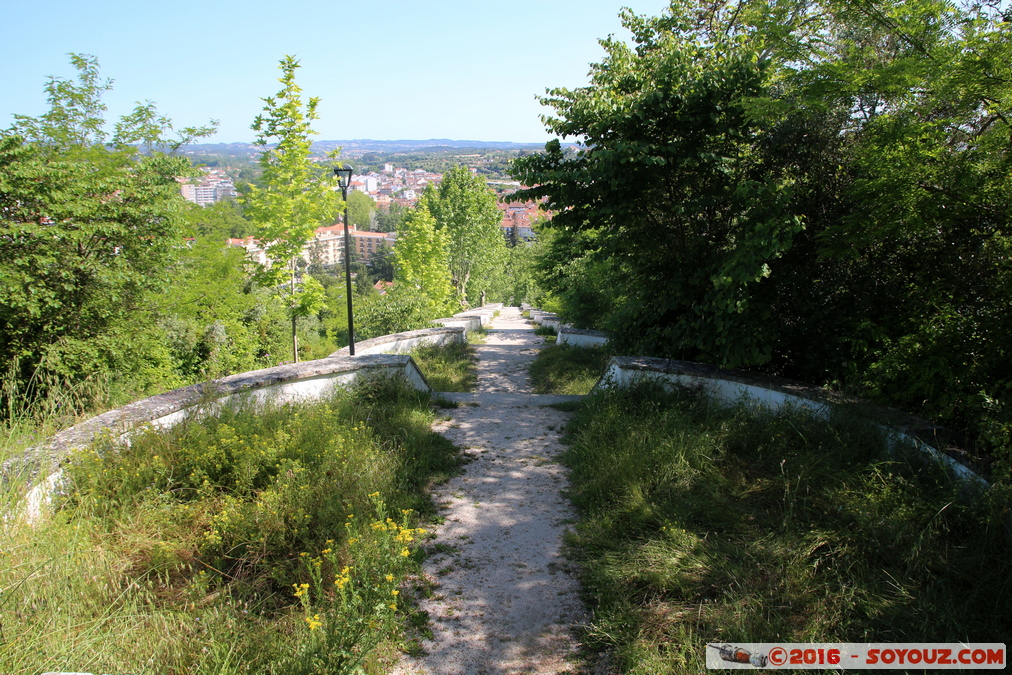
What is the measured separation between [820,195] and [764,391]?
2312 millimetres

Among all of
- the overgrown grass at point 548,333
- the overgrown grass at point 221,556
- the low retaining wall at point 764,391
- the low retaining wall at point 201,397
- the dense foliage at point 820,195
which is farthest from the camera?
the overgrown grass at point 548,333

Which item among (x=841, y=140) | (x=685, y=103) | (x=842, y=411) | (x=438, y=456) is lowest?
(x=438, y=456)

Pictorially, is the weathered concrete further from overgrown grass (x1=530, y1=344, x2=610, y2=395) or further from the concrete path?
the concrete path

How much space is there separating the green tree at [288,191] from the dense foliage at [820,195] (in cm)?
758

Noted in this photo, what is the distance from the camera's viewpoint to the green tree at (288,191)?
13.4 metres

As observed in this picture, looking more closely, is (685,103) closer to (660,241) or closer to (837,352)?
(660,241)

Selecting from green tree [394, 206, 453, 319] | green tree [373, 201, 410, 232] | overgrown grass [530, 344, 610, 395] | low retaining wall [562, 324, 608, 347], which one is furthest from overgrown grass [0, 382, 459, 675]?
green tree [373, 201, 410, 232]

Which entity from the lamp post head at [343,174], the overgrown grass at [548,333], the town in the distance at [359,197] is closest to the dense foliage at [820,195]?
the town in the distance at [359,197]

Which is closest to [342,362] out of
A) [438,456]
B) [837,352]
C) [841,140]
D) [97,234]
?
[438,456]

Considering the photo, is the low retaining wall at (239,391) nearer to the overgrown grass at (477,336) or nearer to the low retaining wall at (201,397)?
the low retaining wall at (201,397)

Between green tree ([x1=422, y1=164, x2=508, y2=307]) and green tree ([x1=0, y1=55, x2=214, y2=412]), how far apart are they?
26.1 m

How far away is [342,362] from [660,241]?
4622 mm

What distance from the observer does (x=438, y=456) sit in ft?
18.7

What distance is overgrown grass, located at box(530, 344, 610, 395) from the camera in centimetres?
977
